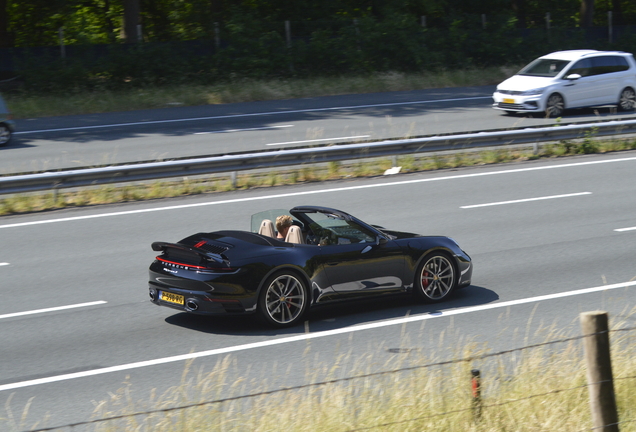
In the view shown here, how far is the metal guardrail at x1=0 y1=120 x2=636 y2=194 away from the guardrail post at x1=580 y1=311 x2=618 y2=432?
11687 mm

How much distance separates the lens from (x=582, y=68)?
2481cm

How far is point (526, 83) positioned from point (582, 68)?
1920 mm

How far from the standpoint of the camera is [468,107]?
87.5ft

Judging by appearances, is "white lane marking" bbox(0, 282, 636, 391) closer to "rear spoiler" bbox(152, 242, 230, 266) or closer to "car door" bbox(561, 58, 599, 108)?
"rear spoiler" bbox(152, 242, 230, 266)

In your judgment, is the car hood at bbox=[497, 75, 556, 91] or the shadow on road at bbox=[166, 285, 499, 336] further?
the car hood at bbox=[497, 75, 556, 91]

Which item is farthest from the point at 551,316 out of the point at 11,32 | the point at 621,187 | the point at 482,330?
the point at 11,32

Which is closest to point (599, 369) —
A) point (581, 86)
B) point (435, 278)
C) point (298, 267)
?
point (298, 267)

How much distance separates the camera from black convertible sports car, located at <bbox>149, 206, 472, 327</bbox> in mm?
8375

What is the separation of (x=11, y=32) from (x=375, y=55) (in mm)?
16200

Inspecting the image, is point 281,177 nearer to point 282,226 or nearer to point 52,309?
point 282,226

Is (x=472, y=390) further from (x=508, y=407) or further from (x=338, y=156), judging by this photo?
(x=338, y=156)

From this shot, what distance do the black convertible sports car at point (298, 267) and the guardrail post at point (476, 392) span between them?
3474 mm

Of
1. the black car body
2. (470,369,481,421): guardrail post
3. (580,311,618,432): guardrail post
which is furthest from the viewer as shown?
the black car body

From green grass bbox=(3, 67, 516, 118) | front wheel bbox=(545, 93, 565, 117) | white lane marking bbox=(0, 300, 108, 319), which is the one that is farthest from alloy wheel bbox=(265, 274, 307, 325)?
green grass bbox=(3, 67, 516, 118)
